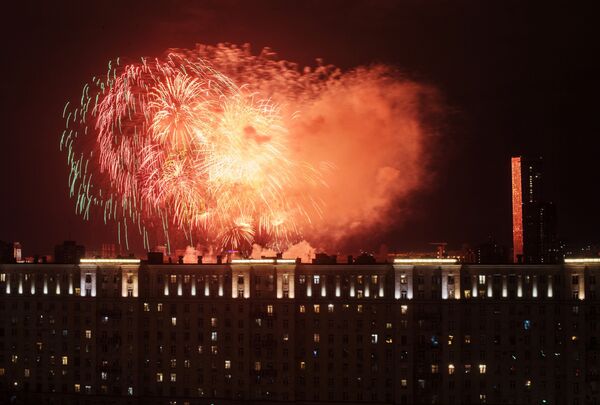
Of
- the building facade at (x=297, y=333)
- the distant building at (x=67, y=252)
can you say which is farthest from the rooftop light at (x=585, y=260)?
the distant building at (x=67, y=252)

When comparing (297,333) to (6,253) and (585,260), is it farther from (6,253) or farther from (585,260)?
(6,253)

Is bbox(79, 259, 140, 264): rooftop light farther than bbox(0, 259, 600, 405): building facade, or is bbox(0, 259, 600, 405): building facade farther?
bbox(79, 259, 140, 264): rooftop light

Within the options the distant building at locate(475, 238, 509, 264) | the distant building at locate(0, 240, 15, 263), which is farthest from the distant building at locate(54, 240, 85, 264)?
the distant building at locate(475, 238, 509, 264)

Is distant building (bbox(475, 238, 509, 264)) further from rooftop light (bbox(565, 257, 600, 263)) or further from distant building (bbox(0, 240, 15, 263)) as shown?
distant building (bbox(0, 240, 15, 263))

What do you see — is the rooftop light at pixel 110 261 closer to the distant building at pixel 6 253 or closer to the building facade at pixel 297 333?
the building facade at pixel 297 333

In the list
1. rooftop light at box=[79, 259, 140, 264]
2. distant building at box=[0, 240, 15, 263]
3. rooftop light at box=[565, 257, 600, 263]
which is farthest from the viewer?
distant building at box=[0, 240, 15, 263]

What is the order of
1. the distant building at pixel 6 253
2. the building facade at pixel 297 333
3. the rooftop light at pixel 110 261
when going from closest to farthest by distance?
the building facade at pixel 297 333
the rooftop light at pixel 110 261
the distant building at pixel 6 253

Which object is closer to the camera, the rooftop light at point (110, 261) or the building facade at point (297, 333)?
the building facade at point (297, 333)

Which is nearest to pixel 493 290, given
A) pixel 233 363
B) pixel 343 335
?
pixel 343 335
